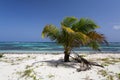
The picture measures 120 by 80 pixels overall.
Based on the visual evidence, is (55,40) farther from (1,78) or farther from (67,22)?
(1,78)

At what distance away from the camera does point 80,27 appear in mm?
10531

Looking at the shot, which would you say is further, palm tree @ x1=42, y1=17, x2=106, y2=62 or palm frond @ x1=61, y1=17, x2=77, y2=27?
palm frond @ x1=61, y1=17, x2=77, y2=27

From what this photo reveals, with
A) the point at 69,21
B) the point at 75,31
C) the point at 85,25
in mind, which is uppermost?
the point at 69,21

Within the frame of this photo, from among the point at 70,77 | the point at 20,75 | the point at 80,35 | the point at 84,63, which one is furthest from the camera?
the point at 84,63

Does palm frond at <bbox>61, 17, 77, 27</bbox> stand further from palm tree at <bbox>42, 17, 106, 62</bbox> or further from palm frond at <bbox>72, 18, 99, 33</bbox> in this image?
palm frond at <bbox>72, 18, 99, 33</bbox>

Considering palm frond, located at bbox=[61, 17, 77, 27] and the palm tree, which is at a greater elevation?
palm frond, located at bbox=[61, 17, 77, 27]

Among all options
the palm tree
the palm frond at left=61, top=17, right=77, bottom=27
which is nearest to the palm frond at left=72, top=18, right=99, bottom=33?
the palm tree

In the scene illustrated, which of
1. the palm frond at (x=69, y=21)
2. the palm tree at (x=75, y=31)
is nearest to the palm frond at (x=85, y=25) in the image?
the palm tree at (x=75, y=31)

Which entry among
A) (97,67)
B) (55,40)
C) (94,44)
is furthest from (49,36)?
(97,67)

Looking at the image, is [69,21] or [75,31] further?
[69,21]

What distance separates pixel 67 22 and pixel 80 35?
175cm

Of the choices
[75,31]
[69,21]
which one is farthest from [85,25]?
[69,21]

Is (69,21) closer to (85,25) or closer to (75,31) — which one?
(75,31)

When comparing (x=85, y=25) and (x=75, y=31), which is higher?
(x=85, y=25)
